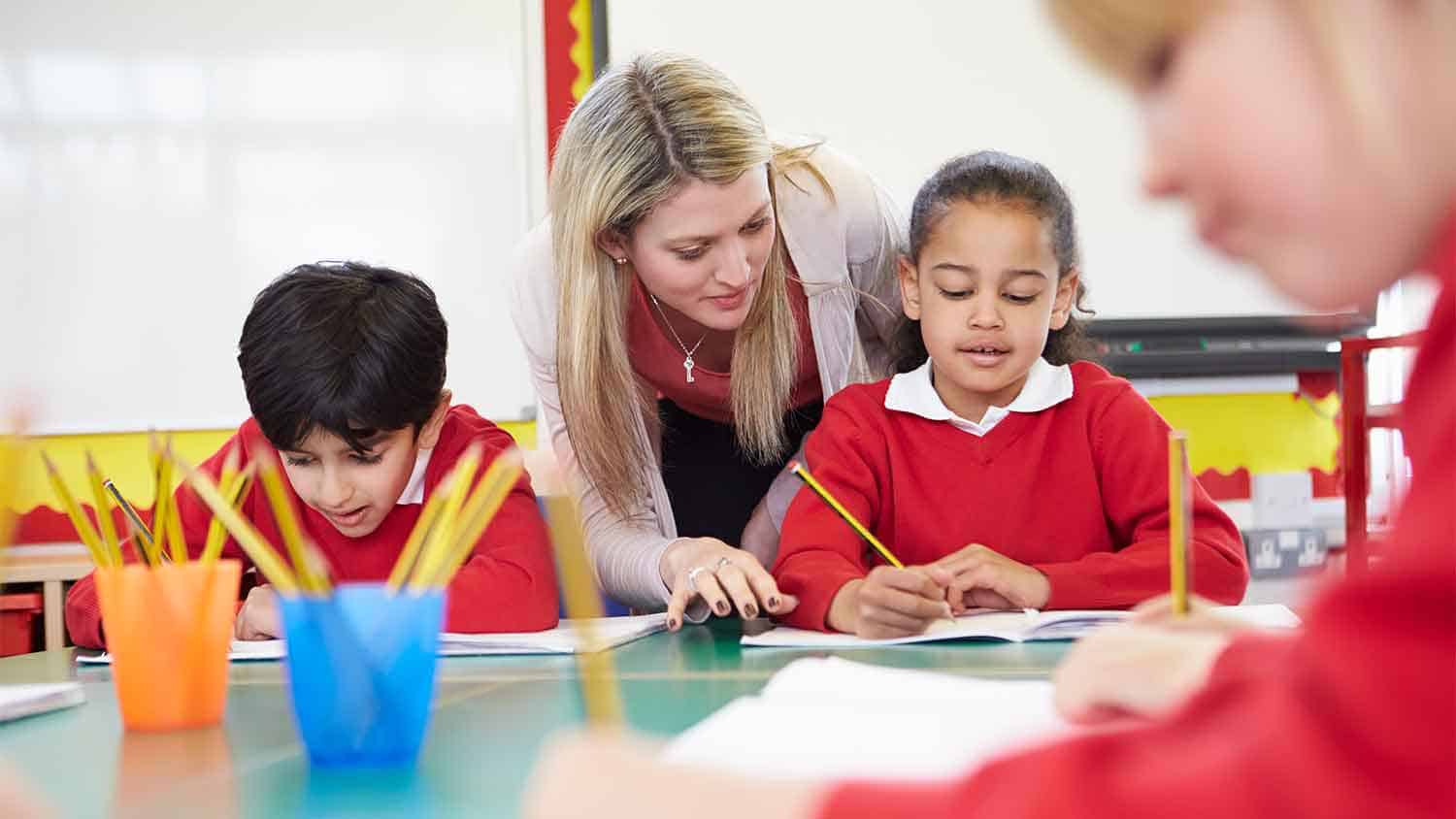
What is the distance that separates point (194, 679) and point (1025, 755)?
66 cm

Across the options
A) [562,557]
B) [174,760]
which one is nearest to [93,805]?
[174,760]

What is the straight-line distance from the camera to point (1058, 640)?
3.77ft

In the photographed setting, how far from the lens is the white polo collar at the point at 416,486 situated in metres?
1.64

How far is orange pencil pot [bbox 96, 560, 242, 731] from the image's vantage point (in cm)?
86

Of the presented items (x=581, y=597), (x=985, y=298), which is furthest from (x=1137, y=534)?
(x=581, y=597)

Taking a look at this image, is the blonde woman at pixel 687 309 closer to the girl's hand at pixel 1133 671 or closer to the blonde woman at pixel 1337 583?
the girl's hand at pixel 1133 671

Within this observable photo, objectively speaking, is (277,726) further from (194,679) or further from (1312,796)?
(1312,796)

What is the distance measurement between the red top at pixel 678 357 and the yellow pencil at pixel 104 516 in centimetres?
88

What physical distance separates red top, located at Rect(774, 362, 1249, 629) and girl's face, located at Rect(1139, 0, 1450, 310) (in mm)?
1129

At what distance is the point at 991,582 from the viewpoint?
135 cm

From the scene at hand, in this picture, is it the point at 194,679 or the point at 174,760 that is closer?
the point at 174,760

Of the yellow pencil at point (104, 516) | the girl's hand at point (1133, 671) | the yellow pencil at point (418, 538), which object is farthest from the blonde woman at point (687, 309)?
the girl's hand at point (1133, 671)

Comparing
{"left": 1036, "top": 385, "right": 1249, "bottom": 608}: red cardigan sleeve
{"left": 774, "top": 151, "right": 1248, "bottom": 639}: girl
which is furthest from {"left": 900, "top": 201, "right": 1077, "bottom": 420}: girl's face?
{"left": 1036, "top": 385, "right": 1249, "bottom": 608}: red cardigan sleeve

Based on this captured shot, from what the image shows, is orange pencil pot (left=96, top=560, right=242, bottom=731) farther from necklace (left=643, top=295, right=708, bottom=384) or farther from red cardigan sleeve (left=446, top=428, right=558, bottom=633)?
necklace (left=643, top=295, right=708, bottom=384)
